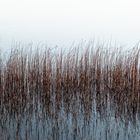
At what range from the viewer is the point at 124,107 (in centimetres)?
516

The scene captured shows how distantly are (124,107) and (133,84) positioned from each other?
34cm

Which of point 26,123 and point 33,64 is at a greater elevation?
point 33,64

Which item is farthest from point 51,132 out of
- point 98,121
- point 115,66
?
point 115,66

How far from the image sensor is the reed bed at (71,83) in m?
4.97

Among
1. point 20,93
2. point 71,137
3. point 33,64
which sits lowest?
point 71,137

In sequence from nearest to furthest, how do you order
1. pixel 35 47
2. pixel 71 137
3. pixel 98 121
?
1. pixel 71 137
2. pixel 98 121
3. pixel 35 47

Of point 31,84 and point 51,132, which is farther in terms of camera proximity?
point 31,84

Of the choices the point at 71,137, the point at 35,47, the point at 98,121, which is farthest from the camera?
the point at 35,47

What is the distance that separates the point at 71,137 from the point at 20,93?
0.94m

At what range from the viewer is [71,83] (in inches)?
207

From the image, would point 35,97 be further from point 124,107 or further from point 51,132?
point 124,107

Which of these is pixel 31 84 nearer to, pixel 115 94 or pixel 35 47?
pixel 35 47

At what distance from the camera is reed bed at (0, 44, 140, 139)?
497 cm

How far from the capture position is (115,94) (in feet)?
17.3
